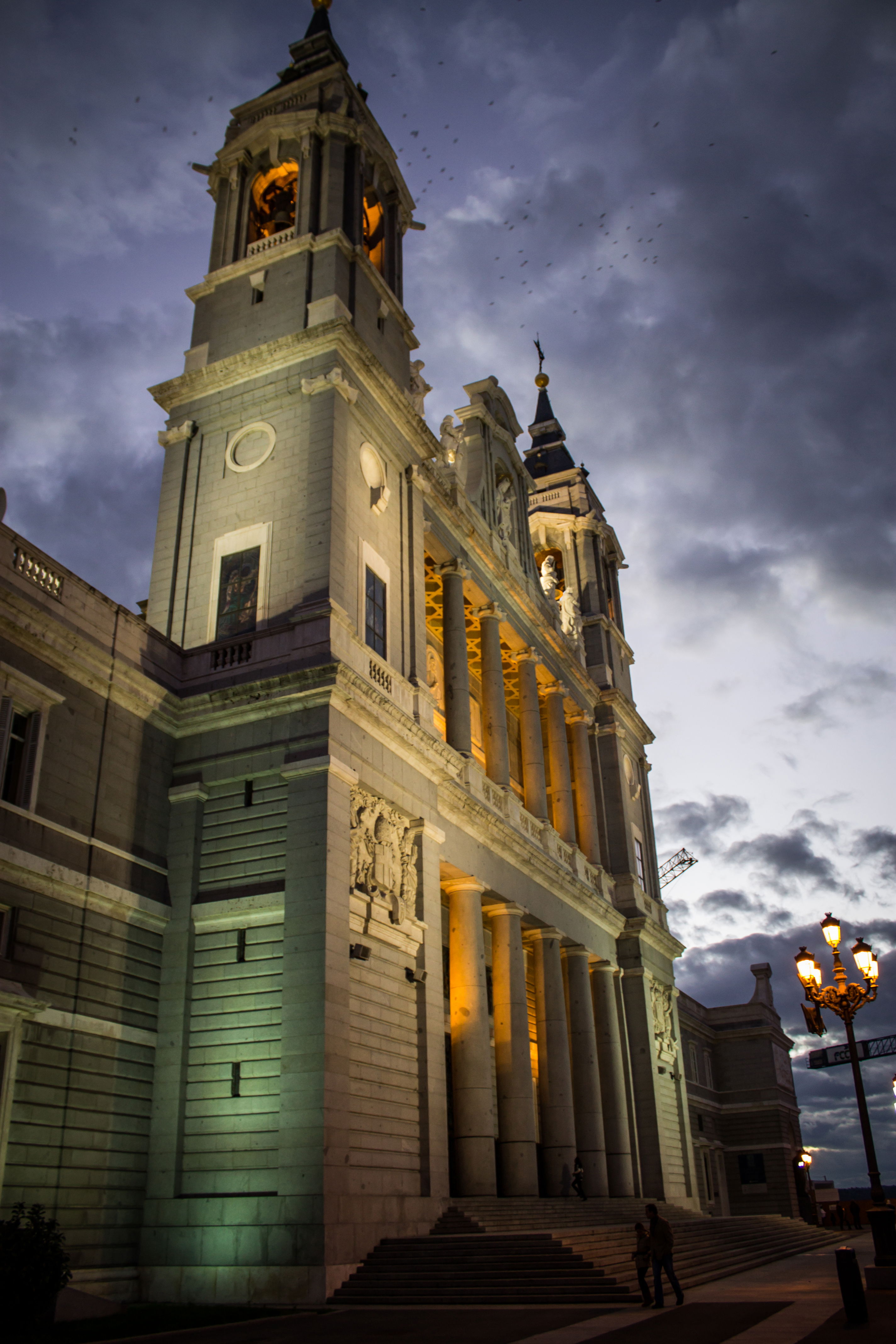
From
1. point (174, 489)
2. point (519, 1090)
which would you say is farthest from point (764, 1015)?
point (174, 489)

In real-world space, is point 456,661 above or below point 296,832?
above

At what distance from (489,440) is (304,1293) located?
101 feet

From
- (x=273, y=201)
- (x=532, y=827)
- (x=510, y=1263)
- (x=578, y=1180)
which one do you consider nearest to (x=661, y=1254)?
(x=510, y=1263)

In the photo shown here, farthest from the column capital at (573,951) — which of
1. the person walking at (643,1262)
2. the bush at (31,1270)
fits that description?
the bush at (31,1270)

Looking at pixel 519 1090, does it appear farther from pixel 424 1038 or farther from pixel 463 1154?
pixel 424 1038

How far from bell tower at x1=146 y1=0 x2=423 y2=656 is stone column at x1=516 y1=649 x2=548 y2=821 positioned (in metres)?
11.6

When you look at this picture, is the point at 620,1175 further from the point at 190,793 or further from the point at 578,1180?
the point at 190,793

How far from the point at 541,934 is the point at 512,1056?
5.35 m

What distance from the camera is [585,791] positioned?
145 feet

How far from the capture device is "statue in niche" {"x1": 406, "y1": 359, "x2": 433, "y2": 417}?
33688 millimetres

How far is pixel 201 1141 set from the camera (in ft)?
66.7

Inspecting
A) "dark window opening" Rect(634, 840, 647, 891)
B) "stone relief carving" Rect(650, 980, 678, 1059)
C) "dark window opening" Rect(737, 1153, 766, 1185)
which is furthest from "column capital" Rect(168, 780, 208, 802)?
"dark window opening" Rect(737, 1153, 766, 1185)

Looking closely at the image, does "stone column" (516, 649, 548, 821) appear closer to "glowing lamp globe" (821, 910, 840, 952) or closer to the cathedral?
the cathedral

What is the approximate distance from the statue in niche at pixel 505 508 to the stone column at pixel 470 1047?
15.3m
